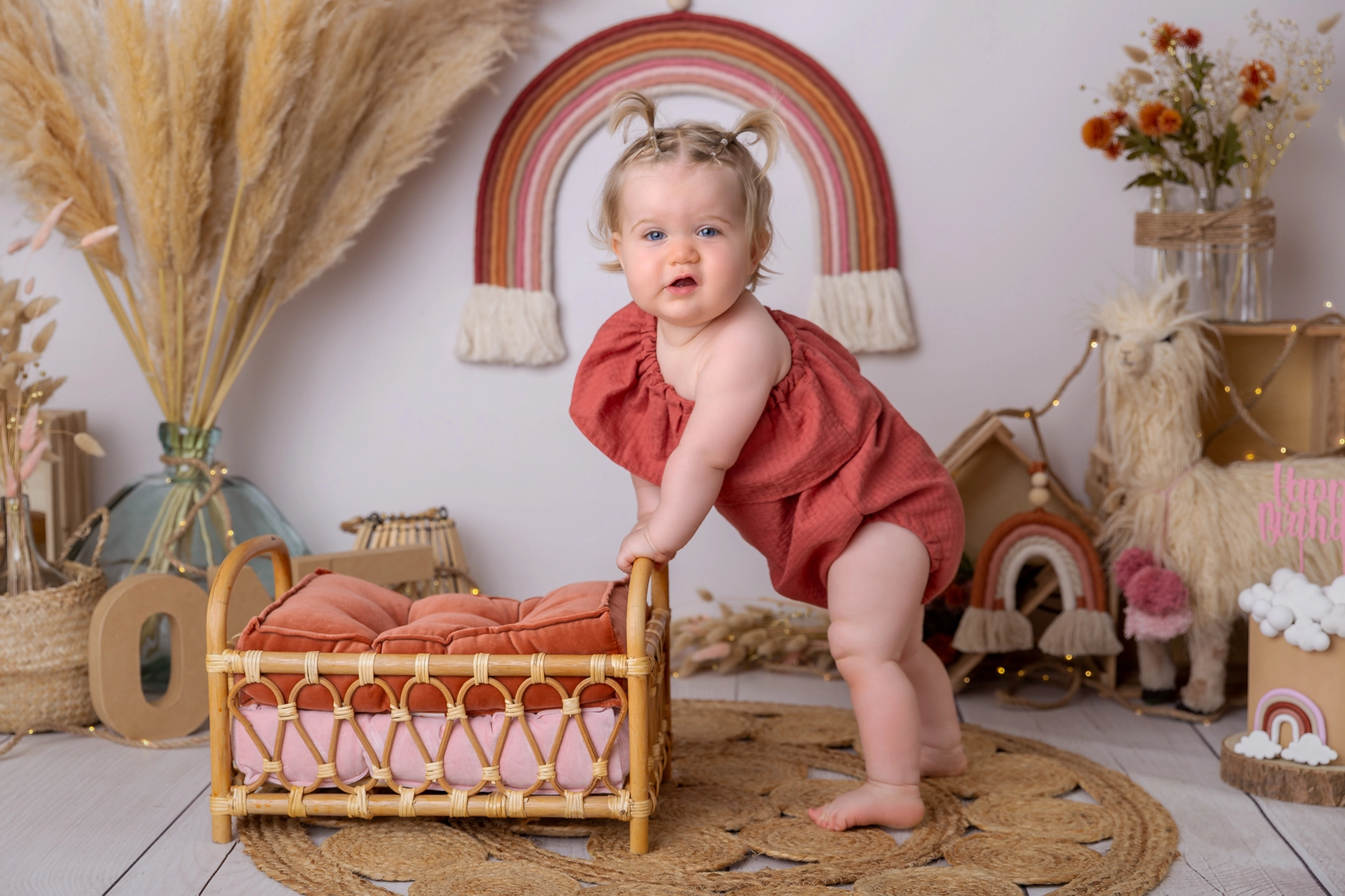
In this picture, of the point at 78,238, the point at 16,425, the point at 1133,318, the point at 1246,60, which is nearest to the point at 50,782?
the point at 16,425

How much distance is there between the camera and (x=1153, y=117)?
2061mm

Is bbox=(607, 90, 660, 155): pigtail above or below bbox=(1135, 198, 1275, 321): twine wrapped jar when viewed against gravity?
above

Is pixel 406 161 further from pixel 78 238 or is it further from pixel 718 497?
pixel 718 497

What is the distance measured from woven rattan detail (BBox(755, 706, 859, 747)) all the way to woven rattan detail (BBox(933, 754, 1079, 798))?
21cm

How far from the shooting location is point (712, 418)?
1.49 metres

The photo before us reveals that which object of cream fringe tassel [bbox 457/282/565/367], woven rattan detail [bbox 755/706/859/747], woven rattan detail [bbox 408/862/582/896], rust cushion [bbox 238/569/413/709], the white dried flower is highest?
the white dried flower

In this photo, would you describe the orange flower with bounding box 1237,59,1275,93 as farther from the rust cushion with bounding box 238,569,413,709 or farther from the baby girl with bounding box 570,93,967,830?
the rust cushion with bounding box 238,569,413,709

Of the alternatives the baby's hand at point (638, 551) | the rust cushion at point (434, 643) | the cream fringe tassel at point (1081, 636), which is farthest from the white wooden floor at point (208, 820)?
the baby's hand at point (638, 551)

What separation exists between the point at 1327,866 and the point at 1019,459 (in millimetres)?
978

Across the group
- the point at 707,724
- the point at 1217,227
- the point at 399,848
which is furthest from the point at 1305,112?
the point at 399,848

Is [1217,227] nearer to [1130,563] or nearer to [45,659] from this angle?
[1130,563]

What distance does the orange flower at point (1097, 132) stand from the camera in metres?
2.13

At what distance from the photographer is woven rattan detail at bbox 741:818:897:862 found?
1.48m

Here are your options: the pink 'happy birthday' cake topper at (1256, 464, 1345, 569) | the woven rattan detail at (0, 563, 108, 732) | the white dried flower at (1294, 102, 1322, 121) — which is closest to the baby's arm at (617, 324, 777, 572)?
the pink 'happy birthday' cake topper at (1256, 464, 1345, 569)
